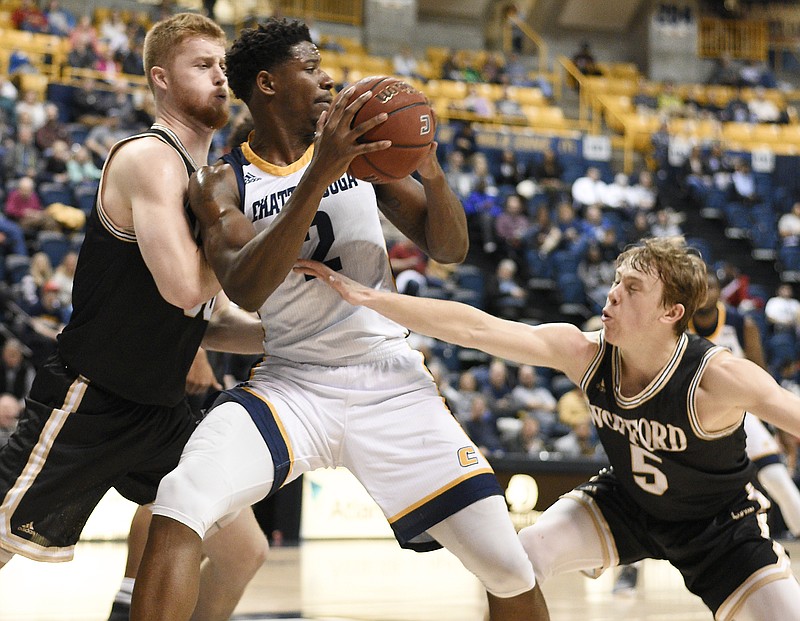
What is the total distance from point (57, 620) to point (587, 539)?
2.42 m

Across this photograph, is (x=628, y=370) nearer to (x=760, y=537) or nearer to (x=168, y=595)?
(x=760, y=537)

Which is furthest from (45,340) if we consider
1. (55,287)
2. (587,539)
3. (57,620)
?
(587,539)

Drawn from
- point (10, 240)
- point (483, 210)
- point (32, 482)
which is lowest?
point (483, 210)

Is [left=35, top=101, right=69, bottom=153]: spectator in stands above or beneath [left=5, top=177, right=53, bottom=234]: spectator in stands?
above

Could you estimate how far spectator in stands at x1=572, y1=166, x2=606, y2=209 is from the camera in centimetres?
1612

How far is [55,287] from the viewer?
9.13 m

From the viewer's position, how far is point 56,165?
11.3 m

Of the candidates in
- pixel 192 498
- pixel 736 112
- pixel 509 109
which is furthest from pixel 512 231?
pixel 192 498

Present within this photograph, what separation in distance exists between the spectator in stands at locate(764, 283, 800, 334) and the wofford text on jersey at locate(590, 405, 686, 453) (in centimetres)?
1173

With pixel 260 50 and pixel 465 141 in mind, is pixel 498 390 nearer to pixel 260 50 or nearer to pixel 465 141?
pixel 465 141

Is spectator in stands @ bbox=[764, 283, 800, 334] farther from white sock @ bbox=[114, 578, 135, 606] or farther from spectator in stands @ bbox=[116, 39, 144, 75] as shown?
white sock @ bbox=[114, 578, 135, 606]

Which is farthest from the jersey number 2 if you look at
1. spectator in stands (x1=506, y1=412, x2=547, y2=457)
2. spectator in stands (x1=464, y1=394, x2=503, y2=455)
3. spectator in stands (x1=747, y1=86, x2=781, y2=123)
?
spectator in stands (x1=747, y1=86, x2=781, y2=123)

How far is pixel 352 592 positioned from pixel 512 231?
906 cm

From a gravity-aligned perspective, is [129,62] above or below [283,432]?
below
